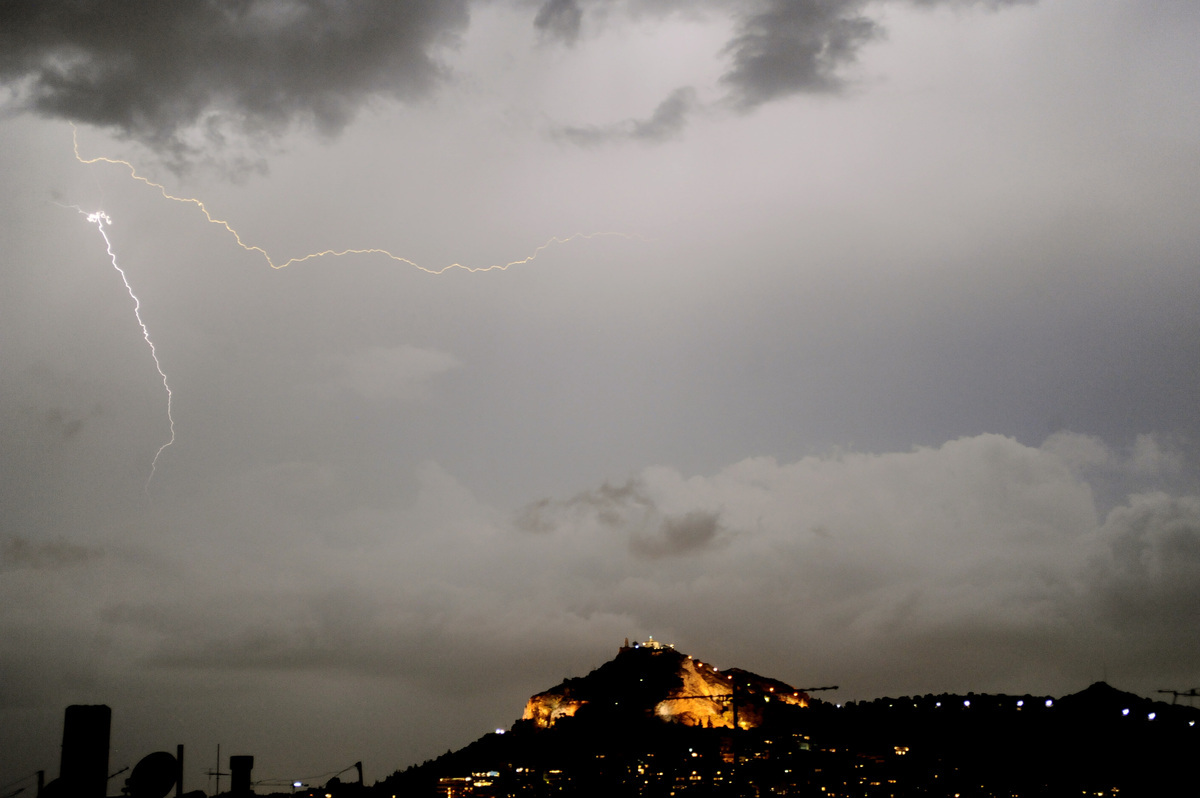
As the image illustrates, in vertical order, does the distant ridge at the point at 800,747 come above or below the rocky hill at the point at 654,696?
below

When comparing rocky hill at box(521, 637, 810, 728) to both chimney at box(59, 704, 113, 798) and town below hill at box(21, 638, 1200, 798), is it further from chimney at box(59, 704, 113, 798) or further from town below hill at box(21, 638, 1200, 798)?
chimney at box(59, 704, 113, 798)

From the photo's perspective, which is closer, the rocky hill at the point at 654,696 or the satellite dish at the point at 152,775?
the satellite dish at the point at 152,775

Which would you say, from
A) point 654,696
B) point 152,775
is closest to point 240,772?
point 152,775

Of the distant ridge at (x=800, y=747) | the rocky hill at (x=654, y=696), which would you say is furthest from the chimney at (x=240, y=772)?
the rocky hill at (x=654, y=696)

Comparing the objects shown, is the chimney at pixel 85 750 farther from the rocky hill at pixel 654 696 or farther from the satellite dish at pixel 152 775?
the rocky hill at pixel 654 696

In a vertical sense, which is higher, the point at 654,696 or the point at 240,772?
the point at 654,696

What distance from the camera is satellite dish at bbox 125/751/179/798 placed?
272 inches

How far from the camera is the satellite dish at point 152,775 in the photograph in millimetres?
6918

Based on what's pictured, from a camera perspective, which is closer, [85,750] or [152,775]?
[85,750]

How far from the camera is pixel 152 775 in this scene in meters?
6.99

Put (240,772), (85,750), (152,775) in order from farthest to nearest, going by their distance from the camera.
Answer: (240,772) < (152,775) < (85,750)

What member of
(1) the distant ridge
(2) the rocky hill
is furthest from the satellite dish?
(2) the rocky hill

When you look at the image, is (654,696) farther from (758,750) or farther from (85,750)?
(85,750)

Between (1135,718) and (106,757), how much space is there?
13705 centimetres
